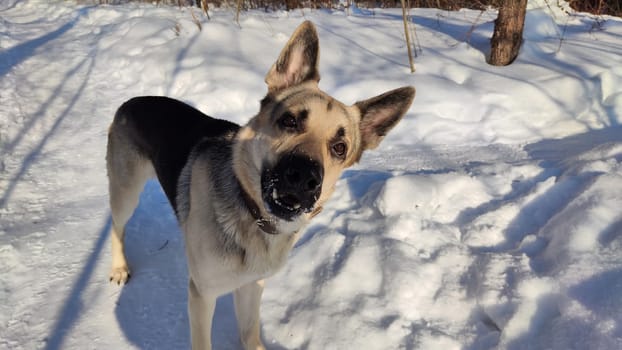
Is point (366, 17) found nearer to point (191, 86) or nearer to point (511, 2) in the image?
point (511, 2)

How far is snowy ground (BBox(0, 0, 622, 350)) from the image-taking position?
2643 millimetres

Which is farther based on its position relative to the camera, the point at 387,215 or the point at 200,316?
the point at 387,215

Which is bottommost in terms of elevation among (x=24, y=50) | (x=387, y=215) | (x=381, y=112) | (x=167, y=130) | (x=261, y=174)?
(x=387, y=215)

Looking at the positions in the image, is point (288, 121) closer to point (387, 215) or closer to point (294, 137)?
point (294, 137)

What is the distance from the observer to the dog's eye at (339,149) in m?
2.25

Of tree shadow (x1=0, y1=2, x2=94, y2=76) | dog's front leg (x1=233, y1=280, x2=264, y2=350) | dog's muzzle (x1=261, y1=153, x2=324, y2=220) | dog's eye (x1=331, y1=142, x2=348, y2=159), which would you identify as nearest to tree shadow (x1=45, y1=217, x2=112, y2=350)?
dog's front leg (x1=233, y1=280, x2=264, y2=350)

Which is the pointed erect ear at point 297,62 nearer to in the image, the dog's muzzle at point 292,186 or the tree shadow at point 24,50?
the dog's muzzle at point 292,186

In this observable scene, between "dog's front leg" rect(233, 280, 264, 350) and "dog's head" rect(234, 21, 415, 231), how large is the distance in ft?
2.18

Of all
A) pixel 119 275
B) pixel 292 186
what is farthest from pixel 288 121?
pixel 119 275

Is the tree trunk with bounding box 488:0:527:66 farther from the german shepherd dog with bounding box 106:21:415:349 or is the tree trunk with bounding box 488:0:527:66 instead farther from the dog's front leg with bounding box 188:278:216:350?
the dog's front leg with bounding box 188:278:216:350

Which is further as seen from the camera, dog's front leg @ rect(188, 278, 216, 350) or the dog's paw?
the dog's paw

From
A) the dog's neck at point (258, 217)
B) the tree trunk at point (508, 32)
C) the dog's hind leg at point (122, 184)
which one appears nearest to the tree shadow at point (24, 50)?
the dog's hind leg at point (122, 184)

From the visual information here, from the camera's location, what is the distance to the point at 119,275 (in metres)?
3.15

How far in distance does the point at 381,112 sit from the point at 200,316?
1.55 m
